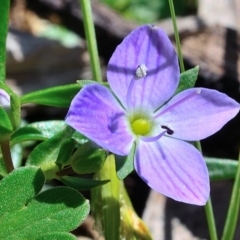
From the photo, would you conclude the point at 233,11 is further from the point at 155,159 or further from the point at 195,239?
the point at 155,159

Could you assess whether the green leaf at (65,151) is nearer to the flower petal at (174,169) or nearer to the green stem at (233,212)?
the flower petal at (174,169)

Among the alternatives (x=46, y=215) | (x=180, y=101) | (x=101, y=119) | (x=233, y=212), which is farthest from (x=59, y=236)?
(x=233, y=212)

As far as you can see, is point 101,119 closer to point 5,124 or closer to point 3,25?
point 5,124

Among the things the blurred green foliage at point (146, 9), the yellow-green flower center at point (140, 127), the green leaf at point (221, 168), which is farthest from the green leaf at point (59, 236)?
the blurred green foliage at point (146, 9)

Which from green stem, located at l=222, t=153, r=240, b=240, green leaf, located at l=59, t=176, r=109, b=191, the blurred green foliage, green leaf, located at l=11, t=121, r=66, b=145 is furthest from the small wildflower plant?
the blurred green foliage

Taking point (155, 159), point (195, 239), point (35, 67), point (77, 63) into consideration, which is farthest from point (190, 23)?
point (155, 159)
